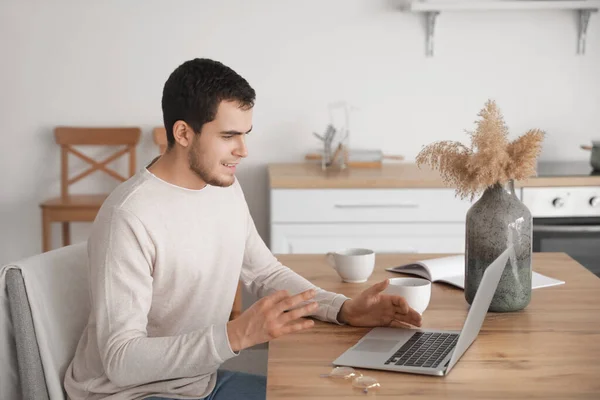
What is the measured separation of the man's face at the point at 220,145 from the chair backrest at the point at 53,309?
1.12 ft

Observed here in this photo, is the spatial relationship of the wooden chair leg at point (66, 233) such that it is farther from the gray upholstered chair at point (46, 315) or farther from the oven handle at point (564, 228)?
the gray upholstered chair at point (46, 315)

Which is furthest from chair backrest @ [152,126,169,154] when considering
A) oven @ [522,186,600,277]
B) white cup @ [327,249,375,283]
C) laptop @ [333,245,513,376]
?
laptop @ [333,245,513,376]

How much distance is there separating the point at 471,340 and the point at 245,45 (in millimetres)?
2813

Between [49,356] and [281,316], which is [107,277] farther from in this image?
[281,316]

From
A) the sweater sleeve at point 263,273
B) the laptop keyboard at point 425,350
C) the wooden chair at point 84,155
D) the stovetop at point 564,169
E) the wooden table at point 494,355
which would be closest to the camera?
the wooden table at point 494,355

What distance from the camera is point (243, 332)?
157 centimetres

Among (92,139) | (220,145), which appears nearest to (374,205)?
(92,139)

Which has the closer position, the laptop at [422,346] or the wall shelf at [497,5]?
the laptop at [422,346]

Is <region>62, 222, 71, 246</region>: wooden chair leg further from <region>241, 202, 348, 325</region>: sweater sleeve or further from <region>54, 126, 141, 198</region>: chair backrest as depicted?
<region>241, 202, 348, 325</region>: sweater sleeve

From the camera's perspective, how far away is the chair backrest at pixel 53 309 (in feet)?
5.53

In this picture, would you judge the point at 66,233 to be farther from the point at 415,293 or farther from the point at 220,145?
the point at 415,293

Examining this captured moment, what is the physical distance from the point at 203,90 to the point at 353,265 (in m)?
0.56

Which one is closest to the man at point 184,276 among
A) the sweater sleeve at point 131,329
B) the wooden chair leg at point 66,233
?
the sweater sleeve at point 131,329

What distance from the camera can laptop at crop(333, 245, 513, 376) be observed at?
57.5 inches
